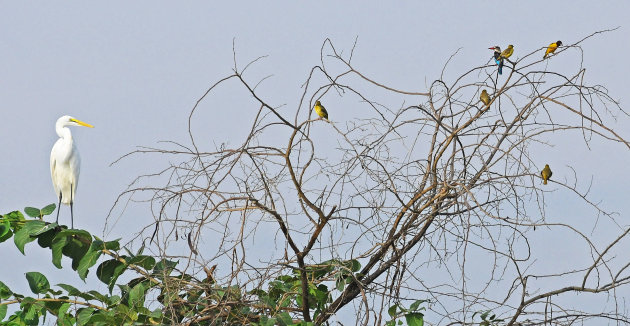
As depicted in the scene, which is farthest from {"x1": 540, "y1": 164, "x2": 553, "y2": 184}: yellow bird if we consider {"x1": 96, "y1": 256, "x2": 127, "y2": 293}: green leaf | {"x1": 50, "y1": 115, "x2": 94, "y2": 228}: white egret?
{"x1": 50, "y1": 115, "x2": 94, "y2": 228}: white egret

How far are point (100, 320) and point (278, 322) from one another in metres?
0.76

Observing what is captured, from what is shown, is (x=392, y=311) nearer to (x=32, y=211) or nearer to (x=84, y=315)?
(x=84, y=315)

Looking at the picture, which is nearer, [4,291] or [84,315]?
[84,315]

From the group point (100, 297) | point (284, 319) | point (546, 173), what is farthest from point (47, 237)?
point (546, 173)

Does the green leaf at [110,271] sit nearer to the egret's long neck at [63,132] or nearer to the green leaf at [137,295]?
the green leaf at [137,295]

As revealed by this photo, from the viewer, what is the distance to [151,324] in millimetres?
3385

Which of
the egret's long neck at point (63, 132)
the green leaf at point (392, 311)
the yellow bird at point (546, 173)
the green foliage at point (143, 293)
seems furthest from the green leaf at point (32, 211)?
the egret's long neck at point (63, 132)

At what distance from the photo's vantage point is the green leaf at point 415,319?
3318 mm

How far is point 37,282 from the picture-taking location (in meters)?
3.75

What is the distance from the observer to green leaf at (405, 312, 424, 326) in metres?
3.32

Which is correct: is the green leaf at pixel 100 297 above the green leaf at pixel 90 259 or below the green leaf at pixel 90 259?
below

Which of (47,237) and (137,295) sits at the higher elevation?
(47,237)

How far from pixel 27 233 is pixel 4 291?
0.28 meters

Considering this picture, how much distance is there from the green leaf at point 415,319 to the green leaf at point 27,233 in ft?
5.67
